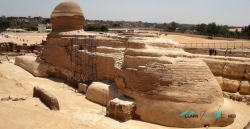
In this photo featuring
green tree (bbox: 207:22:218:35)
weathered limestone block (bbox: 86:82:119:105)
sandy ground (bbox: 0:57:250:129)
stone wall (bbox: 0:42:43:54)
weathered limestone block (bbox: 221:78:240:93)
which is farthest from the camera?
green tree (bbox: 207:22:218:35)

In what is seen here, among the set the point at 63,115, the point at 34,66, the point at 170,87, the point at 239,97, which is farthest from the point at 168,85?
the point at 34,66

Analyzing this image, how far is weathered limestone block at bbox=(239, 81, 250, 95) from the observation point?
48.4 ft

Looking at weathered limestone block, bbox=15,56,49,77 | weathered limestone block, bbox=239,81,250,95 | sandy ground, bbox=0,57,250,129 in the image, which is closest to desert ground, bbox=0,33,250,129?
sandy ground, bbox=0,57,250,129

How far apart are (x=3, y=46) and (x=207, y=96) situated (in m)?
26.5

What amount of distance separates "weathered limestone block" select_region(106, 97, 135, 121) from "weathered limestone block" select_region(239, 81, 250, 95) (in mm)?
8205

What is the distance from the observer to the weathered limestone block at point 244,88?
14.8m

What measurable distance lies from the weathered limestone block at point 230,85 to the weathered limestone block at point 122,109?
26.4 feet

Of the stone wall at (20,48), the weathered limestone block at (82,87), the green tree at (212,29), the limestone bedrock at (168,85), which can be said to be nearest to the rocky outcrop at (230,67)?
the limestone bedrock at (168,85)

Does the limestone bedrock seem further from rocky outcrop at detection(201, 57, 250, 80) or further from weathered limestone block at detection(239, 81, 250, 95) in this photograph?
rocky outcrop at detection(201, 57, 250, 80)

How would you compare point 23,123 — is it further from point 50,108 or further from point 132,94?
point 132,94

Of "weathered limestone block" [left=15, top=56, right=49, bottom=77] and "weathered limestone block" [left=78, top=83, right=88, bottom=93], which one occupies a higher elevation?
"weathered limestone block" [left=15, top=56, right=49, bottom=77]

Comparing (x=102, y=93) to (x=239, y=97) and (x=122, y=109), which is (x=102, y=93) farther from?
(x=239, y=97)

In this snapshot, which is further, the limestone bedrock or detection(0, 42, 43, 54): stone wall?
detection(0, 42, 43, 54): stone wall

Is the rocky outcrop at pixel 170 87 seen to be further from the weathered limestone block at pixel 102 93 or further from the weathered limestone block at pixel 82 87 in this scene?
the weathered limestone block at pixel 82 87
